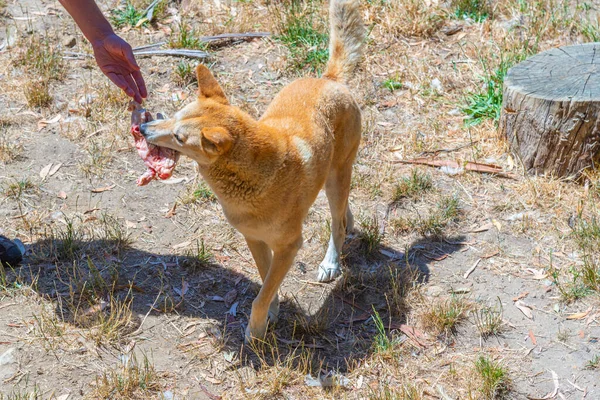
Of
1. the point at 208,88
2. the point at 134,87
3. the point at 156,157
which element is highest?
the point at 208,88

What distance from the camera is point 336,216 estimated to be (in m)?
5.23

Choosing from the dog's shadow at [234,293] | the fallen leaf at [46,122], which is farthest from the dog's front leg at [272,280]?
the fallen leaf at [46,122]

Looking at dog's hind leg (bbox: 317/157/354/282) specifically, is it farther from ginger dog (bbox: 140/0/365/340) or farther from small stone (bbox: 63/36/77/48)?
small stone (bbox: 63/36/77/48)

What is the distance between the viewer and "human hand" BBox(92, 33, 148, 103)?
16.0 ft

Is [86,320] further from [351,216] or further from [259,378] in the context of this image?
[351,216]

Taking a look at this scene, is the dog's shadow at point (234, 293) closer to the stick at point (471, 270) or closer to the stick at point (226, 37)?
the stick at point (471, 270)

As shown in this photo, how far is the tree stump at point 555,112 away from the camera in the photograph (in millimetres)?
5828

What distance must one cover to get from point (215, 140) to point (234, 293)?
165cm

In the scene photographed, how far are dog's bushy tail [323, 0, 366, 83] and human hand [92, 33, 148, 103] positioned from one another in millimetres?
1407

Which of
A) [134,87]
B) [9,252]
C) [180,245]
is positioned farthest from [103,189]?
[134,87]

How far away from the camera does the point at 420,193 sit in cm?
614

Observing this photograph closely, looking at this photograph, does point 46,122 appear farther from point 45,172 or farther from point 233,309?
point 233,309

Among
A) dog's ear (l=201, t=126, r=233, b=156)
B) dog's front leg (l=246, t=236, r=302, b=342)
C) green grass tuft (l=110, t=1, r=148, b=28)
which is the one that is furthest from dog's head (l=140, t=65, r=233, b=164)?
green grass tuft (l=110, t=1, r=148, b=28)

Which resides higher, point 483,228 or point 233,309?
point 233,309
